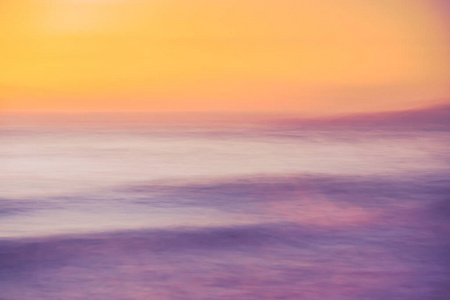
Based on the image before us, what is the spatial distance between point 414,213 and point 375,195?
317mm

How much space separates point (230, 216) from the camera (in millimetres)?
1924

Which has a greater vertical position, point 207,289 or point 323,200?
point 323,200

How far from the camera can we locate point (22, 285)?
125cm

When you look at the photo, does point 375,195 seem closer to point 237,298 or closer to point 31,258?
point 237,298

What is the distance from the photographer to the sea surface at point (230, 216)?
4.15ft

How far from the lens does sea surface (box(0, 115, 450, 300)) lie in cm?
127

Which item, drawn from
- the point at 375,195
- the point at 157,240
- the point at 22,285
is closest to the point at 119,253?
the point at 157,240

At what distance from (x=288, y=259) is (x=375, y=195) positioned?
0.91m

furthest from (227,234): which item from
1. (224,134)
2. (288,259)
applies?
(224,134)

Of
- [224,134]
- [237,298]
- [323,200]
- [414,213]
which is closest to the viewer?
[237,298]

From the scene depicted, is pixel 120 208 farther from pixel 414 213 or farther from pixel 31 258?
pixel 414 213

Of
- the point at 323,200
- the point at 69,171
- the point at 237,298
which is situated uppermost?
the point at 69,171

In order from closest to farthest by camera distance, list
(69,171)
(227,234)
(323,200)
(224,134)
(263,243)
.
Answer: (263,243), (227,234), (323,200), (69,171), (224,134)

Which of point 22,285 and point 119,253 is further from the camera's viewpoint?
point 119,253
